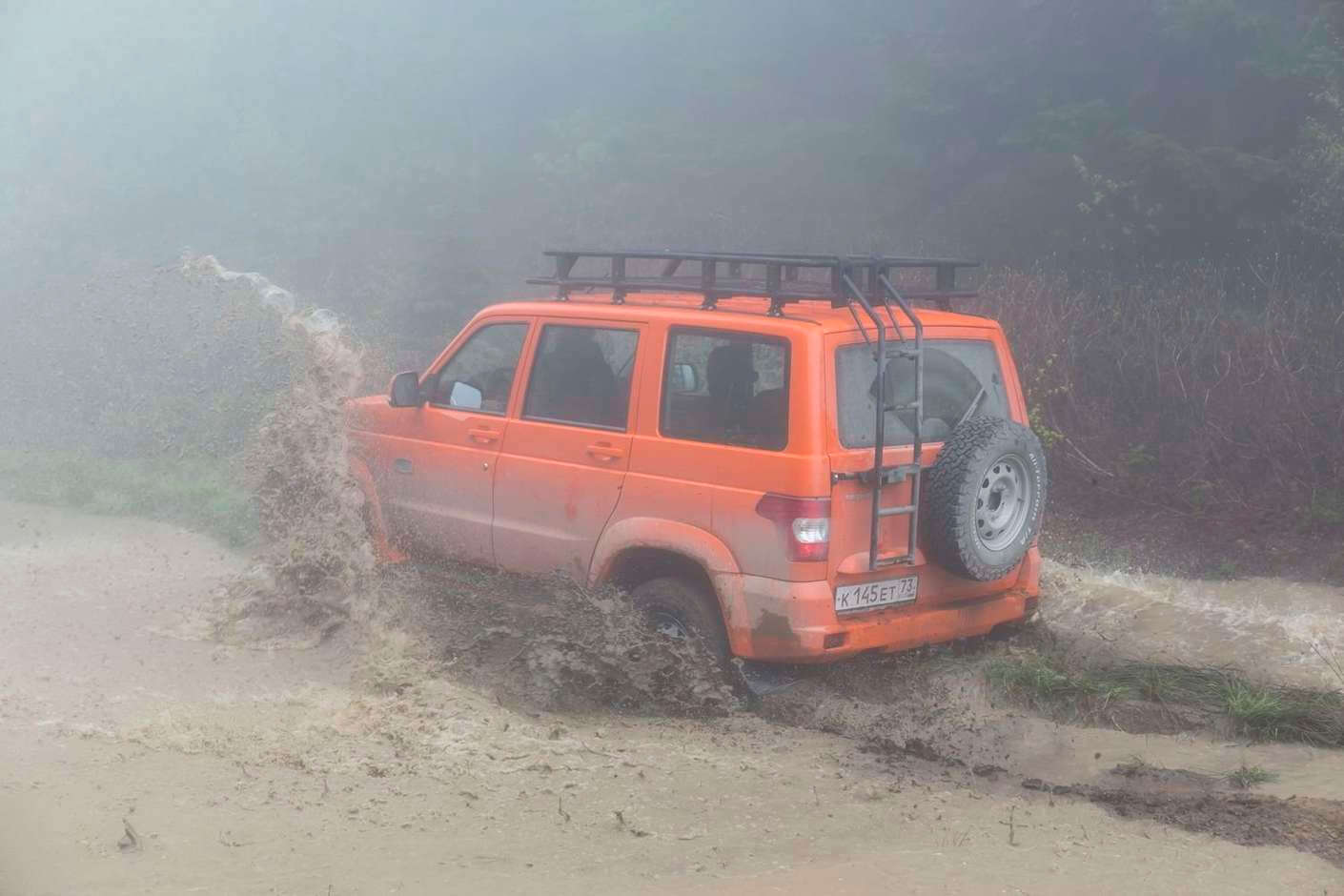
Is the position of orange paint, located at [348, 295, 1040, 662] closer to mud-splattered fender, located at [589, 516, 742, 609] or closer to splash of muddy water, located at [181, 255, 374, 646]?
mud-splattered fender, located at [589, 516, 742, 609]

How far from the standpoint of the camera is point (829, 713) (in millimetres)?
6211

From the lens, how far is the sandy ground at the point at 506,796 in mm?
4680

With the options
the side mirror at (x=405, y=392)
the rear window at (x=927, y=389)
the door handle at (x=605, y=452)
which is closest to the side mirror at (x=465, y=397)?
the side mirror at (x=405, y=392)

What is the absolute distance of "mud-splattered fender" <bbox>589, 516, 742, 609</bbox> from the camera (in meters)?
5.89

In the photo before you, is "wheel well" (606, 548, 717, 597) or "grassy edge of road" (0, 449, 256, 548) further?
"grassy edge of road" (0, 449, 256, 548)

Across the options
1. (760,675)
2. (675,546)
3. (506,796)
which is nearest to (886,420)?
(675,546)

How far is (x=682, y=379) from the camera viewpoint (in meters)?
6.22

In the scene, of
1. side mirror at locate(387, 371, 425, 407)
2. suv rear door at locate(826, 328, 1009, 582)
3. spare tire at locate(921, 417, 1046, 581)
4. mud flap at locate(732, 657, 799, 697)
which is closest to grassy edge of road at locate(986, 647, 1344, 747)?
spare tire at locate(921, 417, 1046, 581)

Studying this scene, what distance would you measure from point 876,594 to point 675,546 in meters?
0.85

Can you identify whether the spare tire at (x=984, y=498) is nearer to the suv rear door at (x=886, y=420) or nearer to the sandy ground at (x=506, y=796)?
the suv rear door at (x=886, y=420)

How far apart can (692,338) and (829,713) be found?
172cm

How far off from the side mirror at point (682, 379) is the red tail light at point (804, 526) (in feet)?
2.42

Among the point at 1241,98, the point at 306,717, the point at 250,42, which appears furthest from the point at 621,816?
the point at 250,42

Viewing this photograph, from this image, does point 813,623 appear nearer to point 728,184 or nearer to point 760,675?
point 760,675
